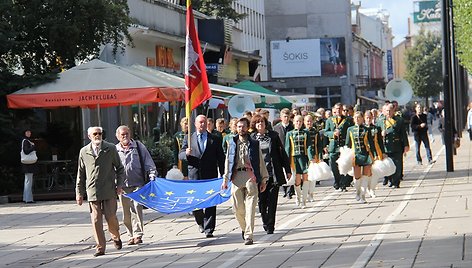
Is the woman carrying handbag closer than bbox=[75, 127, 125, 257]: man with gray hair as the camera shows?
No

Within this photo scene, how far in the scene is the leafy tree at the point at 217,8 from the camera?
220 feet

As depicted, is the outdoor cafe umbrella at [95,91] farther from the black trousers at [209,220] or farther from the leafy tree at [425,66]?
the leafy tree at [425,66]

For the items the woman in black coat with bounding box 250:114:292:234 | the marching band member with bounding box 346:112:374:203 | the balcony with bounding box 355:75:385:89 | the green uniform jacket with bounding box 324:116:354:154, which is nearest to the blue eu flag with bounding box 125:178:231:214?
the woman in black coat with bounding box 250:114:292:234

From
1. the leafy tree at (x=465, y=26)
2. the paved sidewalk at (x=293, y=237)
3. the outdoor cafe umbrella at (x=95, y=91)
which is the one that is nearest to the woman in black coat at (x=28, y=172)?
the outdoor cafe umbrella at (x=95, y=91)

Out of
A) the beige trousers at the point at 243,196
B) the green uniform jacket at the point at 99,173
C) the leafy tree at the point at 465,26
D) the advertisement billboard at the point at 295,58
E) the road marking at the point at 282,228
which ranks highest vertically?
the advertisement billboard at the point at 295,58

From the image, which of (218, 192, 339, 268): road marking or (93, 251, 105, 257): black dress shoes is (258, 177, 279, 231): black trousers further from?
(93, 251, 105, 257): black dress shoes

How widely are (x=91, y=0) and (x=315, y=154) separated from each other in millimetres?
9169

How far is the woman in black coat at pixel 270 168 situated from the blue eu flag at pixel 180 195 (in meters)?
0.59

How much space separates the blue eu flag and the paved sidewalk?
48cm

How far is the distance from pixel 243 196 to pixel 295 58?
3554 inches

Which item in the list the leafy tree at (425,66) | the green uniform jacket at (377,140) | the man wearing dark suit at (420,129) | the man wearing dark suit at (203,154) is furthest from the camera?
the leafy tree at (425,66)

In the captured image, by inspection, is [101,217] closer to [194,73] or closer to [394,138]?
[194,73]

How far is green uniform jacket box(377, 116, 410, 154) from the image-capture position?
2683cm

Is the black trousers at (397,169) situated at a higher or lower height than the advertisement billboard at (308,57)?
lower
